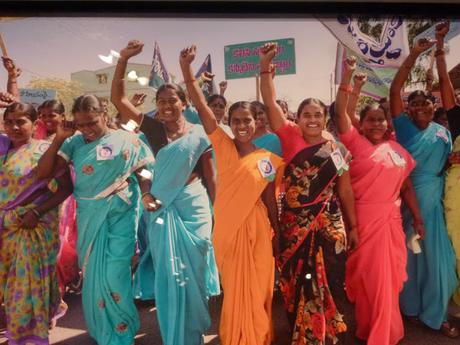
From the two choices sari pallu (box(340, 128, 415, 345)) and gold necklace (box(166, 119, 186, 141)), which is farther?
sari pallu (box(340, 128, 415, 345))

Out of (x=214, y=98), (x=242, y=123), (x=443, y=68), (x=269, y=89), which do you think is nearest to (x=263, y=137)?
(x=242, y=123)

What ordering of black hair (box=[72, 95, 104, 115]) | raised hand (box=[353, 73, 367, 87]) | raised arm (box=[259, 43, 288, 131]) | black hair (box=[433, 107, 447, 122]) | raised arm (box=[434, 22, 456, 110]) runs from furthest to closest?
black hair (box=[433, 107, 447, 122]) → raised arm (box=[434, 22, 456, 110]) → raised hand (box=[353, 73, 367, 87]) → raised arm (box=[259, 43, 288, 131]) → black hair (box=[72, 95, 104, 115])

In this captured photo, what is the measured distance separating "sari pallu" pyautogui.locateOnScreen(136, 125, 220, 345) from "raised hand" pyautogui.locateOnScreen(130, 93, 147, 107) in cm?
34

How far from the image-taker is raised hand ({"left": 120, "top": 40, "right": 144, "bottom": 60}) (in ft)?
7.50

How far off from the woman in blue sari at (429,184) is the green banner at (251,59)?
0.71 m

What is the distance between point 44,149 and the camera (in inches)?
86.7

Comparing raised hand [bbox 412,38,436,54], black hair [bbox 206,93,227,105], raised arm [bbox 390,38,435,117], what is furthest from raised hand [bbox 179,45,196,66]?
raised hand [bbox 412,38,436,54]

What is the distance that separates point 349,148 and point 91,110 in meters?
1.54

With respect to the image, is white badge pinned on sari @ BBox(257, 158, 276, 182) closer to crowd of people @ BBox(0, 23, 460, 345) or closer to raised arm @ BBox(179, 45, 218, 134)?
crowd of people @ BBox(0, 23, 460, 345)

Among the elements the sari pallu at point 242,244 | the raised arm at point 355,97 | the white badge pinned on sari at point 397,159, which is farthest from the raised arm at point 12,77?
the white badge pinned on sari at point 397,159

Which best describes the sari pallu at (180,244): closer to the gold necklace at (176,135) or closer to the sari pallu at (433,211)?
the gold necklace at (176,135)

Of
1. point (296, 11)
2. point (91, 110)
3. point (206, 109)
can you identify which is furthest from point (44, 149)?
point (296, 11)

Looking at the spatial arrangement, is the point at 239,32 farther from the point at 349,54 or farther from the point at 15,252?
the point at 15,252

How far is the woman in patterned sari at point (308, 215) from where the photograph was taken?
2.22 metres
